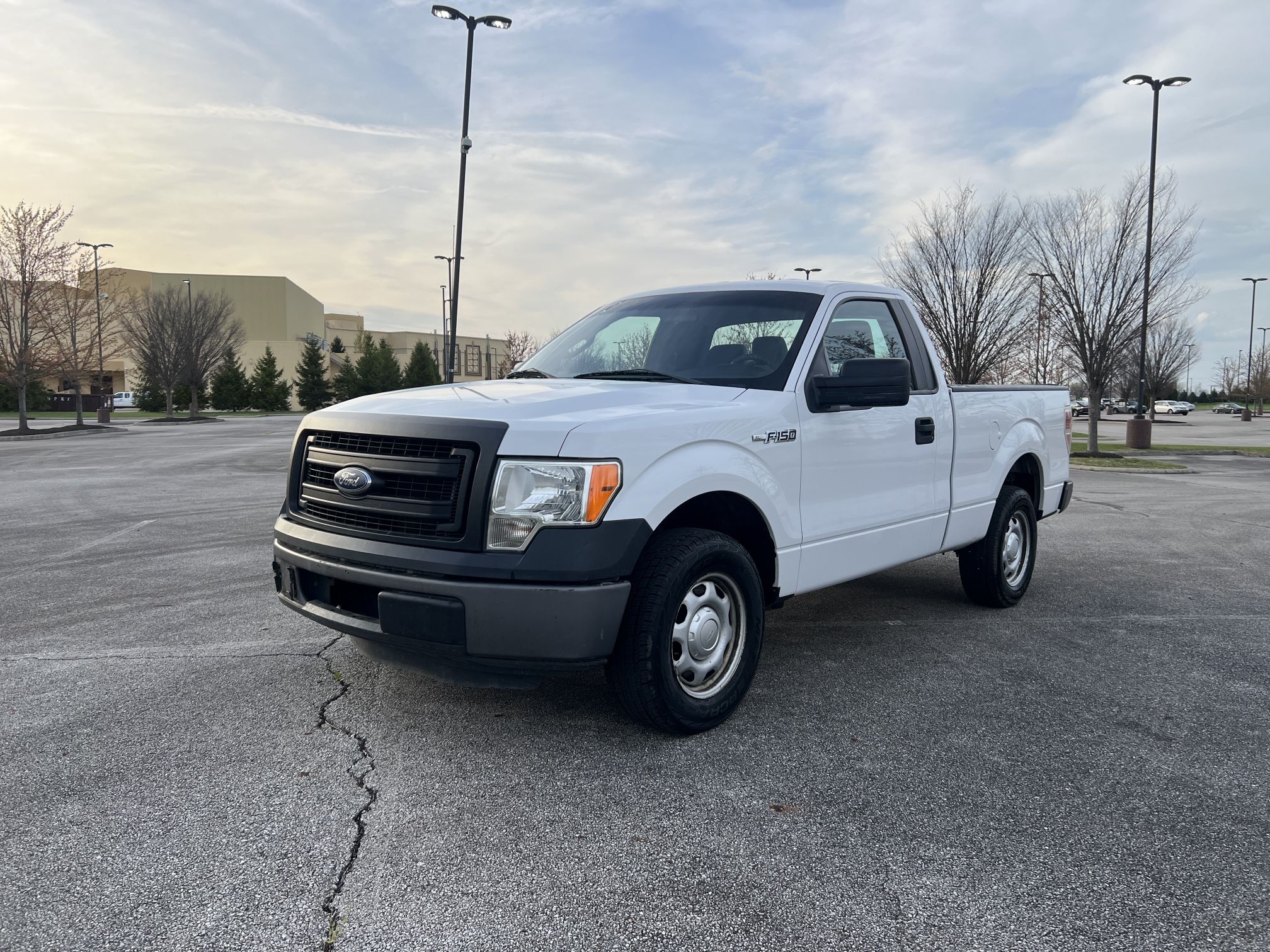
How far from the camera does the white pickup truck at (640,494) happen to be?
331 cm

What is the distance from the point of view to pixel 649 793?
3.27 meters

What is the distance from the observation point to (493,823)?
3.03 m

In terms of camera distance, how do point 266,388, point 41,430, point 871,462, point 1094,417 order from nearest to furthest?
point 871,462 → point 1094,417 → point 41,430 → point 266,388

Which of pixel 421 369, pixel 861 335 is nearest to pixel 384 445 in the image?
pixel 861 335

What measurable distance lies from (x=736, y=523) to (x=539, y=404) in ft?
3.53

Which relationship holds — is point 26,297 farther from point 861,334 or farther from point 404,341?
point 404,341

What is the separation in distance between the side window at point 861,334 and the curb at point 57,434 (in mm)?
27906

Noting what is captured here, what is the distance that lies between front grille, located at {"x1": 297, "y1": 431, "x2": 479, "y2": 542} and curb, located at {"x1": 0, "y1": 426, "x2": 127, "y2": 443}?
27.2 metres

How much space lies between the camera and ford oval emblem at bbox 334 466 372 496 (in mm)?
3646

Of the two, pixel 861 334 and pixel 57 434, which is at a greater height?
pixel 861 334

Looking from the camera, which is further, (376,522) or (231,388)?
(231,388)

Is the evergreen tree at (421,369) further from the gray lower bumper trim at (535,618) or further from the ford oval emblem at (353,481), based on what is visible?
the gray lower bumper trim at (535,618)

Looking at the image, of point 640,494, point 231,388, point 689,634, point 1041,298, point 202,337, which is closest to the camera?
point 640,494

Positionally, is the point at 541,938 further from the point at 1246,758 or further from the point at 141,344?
the point at 141,344
